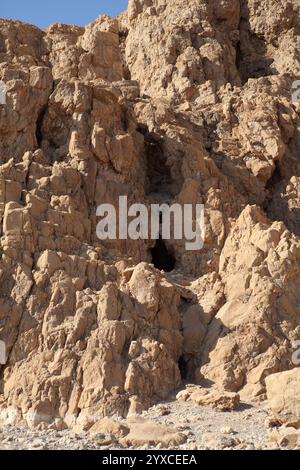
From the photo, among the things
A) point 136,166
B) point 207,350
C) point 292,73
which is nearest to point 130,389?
point 207,350

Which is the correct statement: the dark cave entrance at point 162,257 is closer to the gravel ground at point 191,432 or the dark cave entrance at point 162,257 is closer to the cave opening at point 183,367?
the cave opening at point 183,367

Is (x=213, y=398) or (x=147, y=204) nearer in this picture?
(x=213, y=398)

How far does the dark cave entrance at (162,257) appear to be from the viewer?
1051 inches

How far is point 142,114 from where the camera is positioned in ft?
96.6

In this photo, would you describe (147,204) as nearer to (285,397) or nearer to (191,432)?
(285,397)

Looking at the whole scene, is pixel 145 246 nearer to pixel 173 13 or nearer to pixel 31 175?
pixel 31 175

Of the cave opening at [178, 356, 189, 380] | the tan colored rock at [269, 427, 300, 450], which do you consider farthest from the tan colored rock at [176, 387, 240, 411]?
the tan colored rock at [269, 427, 300, 450]

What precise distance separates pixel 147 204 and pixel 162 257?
186 centimetres

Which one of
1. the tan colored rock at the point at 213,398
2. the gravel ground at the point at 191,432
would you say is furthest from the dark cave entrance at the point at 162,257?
the gravel ground at the point at 191,432

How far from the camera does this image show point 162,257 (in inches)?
1067

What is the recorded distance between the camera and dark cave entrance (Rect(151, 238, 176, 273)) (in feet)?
87.6

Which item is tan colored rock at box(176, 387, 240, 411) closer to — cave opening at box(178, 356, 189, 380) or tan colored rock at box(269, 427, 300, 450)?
cave opening at box(178, 356, 189, 380)

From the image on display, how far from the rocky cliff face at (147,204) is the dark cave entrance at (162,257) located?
0.27ft

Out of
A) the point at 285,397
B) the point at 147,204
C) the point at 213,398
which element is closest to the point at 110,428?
the point at 213,398
